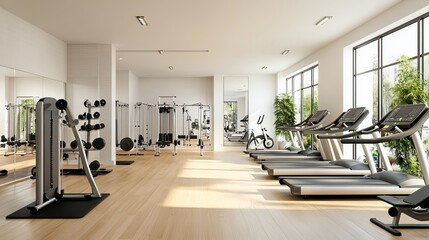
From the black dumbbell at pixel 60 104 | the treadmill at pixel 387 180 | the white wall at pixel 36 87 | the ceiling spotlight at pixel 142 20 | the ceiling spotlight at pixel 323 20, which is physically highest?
the ceiling spotlight at pixel 323 20

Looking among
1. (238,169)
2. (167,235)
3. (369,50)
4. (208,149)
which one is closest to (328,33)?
(369,50)

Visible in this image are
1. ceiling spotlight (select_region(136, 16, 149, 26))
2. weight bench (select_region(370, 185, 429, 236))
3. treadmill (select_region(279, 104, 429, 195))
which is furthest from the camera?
ceiling spotlight (select_region(136, 16, 149, 26))

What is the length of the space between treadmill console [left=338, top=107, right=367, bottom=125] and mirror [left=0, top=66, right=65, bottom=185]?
5273 mm

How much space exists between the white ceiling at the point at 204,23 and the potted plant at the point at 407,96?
1.03 metres

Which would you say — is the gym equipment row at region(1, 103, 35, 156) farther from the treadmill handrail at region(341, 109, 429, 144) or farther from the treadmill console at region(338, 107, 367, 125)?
the treadmill console at region(338, 107, 367, 125)

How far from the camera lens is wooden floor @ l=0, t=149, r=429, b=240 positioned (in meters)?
3.05

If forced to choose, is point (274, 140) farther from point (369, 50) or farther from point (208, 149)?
point (369, 50)

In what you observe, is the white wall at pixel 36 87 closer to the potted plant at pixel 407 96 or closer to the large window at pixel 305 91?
the potted plant at pixel 407 96

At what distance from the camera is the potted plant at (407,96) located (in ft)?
15.4

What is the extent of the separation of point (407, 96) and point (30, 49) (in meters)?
6.09

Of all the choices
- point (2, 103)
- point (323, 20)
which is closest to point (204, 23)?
point (323, 20)

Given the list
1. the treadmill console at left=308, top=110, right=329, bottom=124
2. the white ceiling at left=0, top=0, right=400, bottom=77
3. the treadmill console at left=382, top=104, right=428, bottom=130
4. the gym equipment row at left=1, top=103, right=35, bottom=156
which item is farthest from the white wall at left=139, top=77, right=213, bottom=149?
the treadmill console at left=382, top=104, right=428, bottom=130

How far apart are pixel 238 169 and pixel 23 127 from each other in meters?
4.04

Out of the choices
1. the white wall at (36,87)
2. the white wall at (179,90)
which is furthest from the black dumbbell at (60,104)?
the white wall at (179,90)
